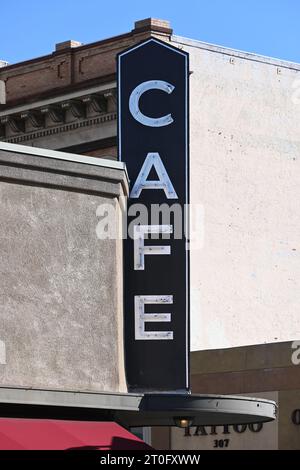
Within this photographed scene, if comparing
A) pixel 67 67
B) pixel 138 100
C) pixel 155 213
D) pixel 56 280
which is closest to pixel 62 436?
pixel 56 280

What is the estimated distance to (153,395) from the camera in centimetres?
1677

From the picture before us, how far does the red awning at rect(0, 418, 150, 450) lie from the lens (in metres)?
15.0

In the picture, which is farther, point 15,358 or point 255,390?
point 255,390

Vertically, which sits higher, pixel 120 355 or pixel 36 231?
pixel 36 231

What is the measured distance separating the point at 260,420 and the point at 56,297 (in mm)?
3544

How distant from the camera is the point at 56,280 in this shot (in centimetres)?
1669

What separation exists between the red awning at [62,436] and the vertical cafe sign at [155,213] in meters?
2.10

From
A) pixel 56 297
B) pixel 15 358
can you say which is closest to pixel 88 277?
pixel 56 297

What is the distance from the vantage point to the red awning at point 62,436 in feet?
49.2

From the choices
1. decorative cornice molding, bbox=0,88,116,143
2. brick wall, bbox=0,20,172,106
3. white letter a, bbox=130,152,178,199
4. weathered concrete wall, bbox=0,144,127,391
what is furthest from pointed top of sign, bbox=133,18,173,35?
weathered concrete wall, bbox=0,144,127,391

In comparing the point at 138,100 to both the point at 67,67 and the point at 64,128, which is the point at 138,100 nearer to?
the point at 64,128

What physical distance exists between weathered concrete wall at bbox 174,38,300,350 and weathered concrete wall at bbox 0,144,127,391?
18.4m

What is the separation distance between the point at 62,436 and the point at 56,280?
2.13 m
